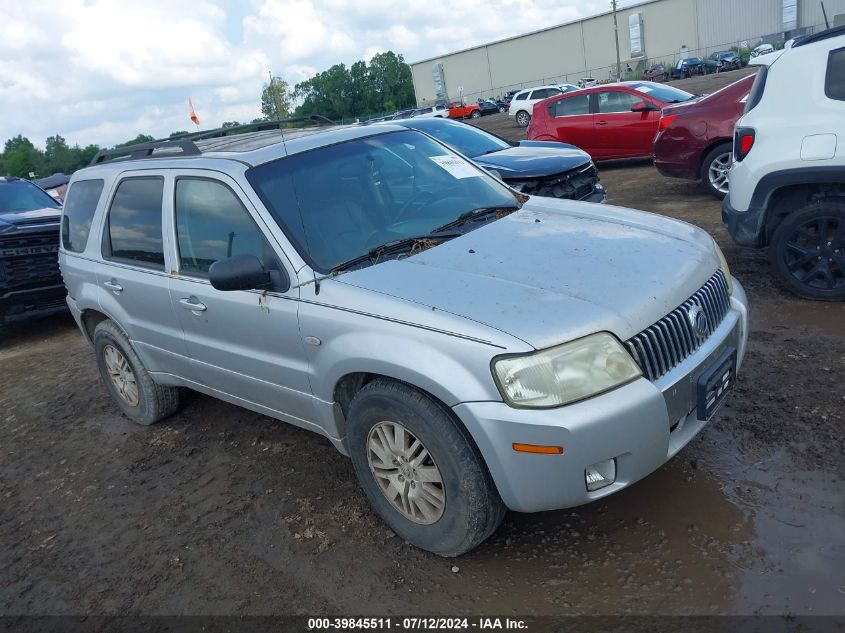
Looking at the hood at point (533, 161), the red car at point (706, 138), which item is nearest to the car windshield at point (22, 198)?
the hood at point (533, 161)

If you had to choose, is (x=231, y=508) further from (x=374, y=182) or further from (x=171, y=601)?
(x=374, y=182)

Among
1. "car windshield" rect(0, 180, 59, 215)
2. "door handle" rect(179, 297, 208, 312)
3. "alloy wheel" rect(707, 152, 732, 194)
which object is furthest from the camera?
"car windshield" rect(0, 180, 59, 215)

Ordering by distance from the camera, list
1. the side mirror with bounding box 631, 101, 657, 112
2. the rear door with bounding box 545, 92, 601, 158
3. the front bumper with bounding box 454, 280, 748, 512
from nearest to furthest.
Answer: the front bumper with bounding box 454, 280, 748, 512 < the side mirror with bounding box 631, 101, 657, 112 < the rear door with bounding box 545, 92, 601, 158

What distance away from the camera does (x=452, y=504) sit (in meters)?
2.81

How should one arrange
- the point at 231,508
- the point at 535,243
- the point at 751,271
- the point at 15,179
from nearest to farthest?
1. the point at 535,243
2. the point at 231,508
3. the point at 751,271
4. the point at 15,179

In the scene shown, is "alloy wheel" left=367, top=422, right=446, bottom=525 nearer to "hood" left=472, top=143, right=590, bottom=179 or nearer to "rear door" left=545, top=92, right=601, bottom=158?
"hood" left=472, top=143, right=590, bottom=179

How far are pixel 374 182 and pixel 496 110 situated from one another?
5036cm

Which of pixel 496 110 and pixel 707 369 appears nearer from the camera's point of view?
pixel 707 369

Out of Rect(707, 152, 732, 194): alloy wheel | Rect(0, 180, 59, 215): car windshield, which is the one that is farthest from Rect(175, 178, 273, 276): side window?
Rect(707, 152, 732, 194): alloy wheel

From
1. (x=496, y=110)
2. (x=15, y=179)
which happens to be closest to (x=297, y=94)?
(x=496, y=110)

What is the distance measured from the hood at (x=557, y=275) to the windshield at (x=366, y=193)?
0.89 ft

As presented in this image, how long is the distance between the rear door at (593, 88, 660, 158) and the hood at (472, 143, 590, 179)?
404cm

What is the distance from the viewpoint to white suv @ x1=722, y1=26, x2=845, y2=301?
4.90m

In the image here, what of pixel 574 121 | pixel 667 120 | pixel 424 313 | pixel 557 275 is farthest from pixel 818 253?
pixel 574 121
